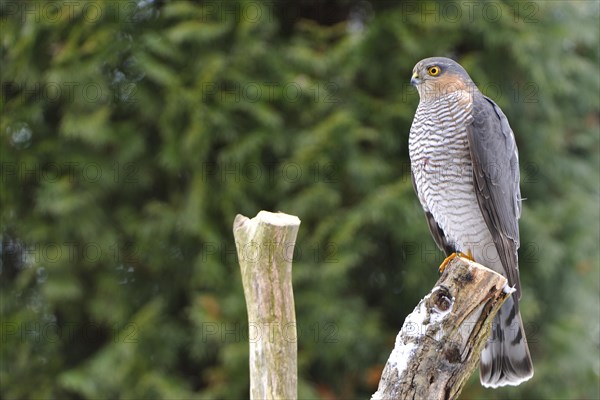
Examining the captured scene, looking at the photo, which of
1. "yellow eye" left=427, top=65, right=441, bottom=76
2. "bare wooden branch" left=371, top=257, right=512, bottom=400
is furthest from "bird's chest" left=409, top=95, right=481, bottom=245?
"bare wooden branch" left=371, top=257, right=512, bottom=400

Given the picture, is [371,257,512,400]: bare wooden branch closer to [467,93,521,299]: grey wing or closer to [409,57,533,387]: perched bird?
[409,57,533,387]: perched bird

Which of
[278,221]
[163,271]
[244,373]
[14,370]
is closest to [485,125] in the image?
[278,221]

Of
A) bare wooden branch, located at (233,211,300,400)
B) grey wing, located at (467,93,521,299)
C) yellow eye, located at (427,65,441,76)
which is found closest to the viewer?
bare wooden branch, located at (233,211,300,400)

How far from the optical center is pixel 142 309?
513 cm

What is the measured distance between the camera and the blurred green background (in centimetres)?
494

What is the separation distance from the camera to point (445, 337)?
112 inches

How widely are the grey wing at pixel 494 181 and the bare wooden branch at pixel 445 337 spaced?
81 cm

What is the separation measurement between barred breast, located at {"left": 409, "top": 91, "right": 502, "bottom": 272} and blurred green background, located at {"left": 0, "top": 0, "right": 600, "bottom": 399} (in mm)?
973

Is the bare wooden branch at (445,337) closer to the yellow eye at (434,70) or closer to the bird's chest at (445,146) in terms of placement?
the bird's chest at (445,146)

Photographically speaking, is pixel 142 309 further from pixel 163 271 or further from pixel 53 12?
pixel 53 12

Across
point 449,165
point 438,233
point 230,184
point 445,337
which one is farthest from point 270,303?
point 230,184

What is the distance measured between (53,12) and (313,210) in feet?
7.56

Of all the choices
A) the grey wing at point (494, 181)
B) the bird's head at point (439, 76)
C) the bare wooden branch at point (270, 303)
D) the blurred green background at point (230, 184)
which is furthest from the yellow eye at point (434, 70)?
the bare wooden branch at point (270, 303)

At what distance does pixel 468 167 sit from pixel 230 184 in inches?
69.9
